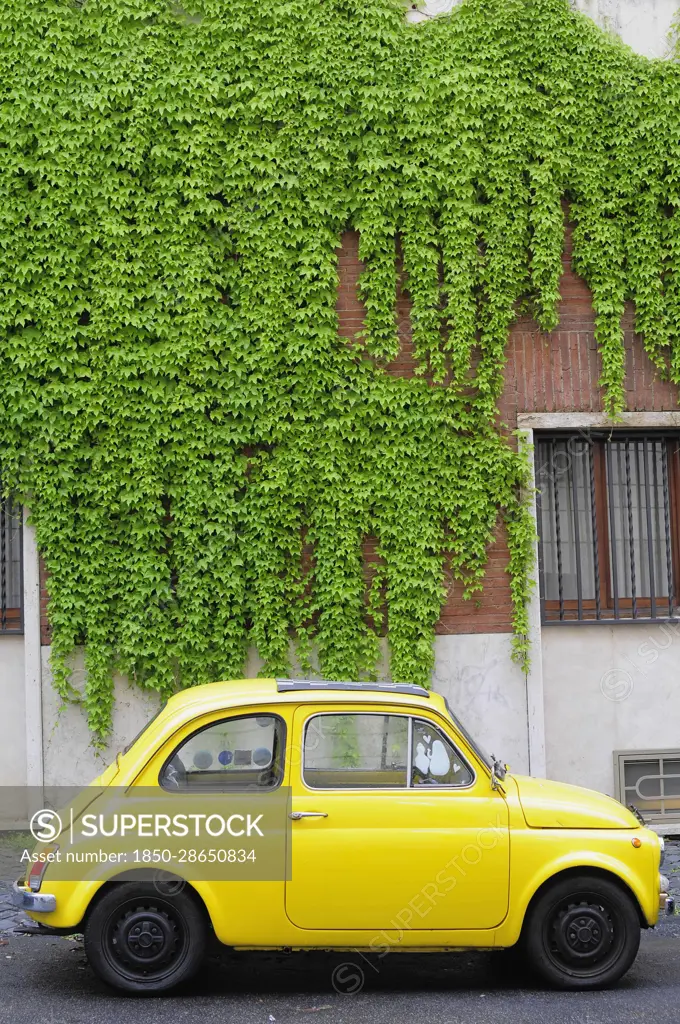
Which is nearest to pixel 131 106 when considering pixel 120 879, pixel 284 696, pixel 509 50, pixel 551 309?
pixel 509 50

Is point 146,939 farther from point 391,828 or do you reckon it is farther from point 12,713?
Answer: point 12,713

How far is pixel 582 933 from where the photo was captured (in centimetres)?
566

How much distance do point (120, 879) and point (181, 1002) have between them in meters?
0.70

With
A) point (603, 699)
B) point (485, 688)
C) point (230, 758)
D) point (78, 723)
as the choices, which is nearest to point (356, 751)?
point (230, 758)

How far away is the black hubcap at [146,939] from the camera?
18.1 ft

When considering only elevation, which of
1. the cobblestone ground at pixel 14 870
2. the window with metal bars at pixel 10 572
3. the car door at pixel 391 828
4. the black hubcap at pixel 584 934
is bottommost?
the cobblestone ground at pixel 14 870

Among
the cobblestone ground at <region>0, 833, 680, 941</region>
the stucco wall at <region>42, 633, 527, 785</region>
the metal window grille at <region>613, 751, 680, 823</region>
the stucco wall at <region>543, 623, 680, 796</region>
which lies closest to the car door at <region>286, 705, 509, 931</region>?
the cobblestone ground at <region>0, 833, 680, 941</region>

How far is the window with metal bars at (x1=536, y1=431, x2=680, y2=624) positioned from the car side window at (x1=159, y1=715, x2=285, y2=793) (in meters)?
5.03

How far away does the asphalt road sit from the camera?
5336 millimetres

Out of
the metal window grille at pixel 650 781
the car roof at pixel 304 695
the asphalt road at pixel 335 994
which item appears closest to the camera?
the asphalt road at pixel 335 994

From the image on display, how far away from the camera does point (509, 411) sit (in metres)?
10.0

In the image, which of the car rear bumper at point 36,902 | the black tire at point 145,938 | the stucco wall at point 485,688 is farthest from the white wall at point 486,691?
the car rear bumper at point 36,902

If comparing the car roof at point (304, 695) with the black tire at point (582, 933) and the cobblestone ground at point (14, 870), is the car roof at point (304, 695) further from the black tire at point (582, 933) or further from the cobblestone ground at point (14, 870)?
the cobblestone ground at point (14, 870)

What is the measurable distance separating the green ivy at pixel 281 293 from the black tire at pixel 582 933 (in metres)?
4.09
